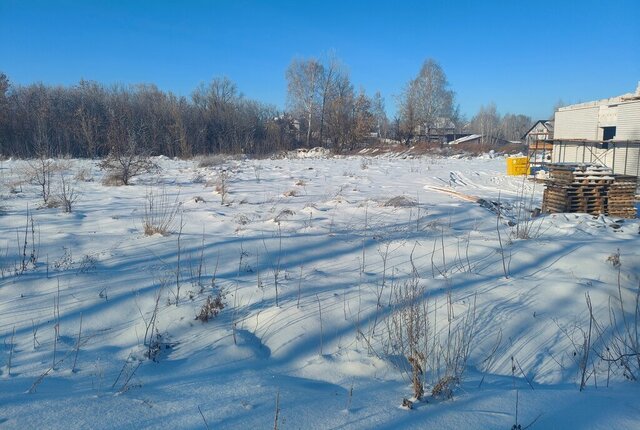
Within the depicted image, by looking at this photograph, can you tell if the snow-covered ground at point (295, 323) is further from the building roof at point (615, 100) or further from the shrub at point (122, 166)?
the building roof at point (615, 100)

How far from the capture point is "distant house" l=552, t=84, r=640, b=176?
1661 centimetres

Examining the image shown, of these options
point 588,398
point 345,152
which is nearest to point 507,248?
point 588,398

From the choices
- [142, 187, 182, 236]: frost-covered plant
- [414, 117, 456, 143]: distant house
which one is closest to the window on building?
[142, 187, 182, 236]: frost-covered plant

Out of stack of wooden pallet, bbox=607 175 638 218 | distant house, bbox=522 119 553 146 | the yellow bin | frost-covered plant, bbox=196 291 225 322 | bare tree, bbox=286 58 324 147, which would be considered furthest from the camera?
bare tree, bbox=286 58 324 147

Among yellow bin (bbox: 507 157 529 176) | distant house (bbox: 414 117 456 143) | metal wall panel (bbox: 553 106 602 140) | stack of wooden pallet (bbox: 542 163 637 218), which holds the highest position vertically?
distant house (bbox: 414 117 456 143)

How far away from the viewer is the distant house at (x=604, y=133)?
1661 cm

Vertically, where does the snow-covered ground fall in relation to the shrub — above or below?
below

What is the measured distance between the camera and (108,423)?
1.97 m

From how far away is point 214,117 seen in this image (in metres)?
35.1

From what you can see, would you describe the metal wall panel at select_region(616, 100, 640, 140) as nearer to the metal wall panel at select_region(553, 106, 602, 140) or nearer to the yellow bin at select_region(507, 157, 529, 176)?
the metal wall panel at select_region(553, 106, 602, 140)

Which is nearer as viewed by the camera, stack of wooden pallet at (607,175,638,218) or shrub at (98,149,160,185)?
stack of wooden pallet at (607,175,638,218)

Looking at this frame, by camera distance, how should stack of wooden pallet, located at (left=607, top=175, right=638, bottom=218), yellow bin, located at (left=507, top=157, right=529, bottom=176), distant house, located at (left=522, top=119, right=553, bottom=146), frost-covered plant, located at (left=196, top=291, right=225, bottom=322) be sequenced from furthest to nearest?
distant house, located at (left=522, top=119, right=553, bottom=146) → yellow bin, located at (left=507, top=157, right=529, bottom=176) → stack of wooden pallet, located at (left=607, top=175, right=638, bottom=218) → frost-covered plant, located at (left=196, top=291, right=225, bottom=322)

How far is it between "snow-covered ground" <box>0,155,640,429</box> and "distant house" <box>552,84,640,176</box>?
12463 mm

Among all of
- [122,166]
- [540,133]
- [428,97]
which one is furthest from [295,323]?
[428,97]
